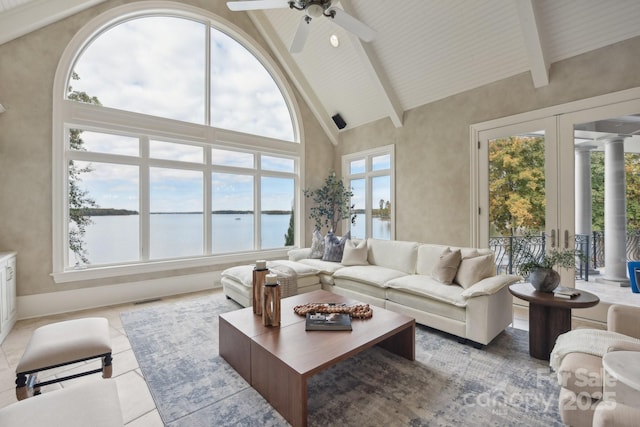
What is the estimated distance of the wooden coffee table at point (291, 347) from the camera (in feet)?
5.71

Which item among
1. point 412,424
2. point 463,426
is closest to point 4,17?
point 412,424

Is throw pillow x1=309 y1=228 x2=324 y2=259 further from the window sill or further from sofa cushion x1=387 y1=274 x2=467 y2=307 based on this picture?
sofa cushion x1=387 y1=274 x2=467 y2=307

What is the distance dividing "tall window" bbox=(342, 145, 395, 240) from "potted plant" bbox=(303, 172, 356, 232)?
0.19 m

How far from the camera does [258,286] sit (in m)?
2.49

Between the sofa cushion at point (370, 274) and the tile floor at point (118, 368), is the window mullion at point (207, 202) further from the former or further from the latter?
the sofa cushion at point (370, 274)

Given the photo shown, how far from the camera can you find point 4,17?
A: 3.21m

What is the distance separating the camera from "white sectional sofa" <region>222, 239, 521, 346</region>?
2.71 meters

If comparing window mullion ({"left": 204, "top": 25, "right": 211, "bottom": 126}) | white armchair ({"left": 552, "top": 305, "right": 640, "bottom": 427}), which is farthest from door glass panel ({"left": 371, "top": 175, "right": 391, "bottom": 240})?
white armchair ({"left": 552, "top": 305, "right": 640, "bottom": 427})

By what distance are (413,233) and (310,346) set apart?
3615mm

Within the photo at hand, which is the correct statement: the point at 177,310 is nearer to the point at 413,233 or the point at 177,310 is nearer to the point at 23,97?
the point at 23,97

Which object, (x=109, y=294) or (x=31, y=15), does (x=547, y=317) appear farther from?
(x=31, y=15)

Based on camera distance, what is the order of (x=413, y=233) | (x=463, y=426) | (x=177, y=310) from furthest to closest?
(x=413, y=233) < (x=177, y=310) < (x=463, y=426)

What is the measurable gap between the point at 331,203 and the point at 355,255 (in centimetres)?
219

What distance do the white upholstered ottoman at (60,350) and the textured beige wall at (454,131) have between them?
4.45m
